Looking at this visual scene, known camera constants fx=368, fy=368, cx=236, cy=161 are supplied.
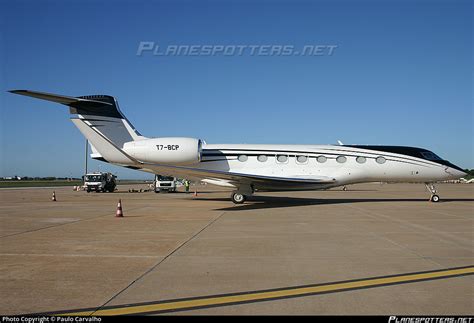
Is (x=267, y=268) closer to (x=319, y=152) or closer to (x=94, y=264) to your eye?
(x=94, y=264)

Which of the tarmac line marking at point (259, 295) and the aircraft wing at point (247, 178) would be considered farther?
the aircraft wing at point (247, 178)

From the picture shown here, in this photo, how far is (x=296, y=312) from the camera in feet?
12.2

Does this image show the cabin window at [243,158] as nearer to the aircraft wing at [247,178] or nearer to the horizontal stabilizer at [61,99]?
the aircraft wing at [247,178]

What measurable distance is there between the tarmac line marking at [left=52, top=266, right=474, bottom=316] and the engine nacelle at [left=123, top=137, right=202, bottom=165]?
12780 millimetres

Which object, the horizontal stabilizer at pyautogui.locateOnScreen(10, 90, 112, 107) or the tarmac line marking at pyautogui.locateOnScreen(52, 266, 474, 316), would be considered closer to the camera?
the tarmac line marking at pyautogui.locateOnScreen(52, 266, 474, 316)

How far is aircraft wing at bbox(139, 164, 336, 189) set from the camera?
16172 mm

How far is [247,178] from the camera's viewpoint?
1652 cm

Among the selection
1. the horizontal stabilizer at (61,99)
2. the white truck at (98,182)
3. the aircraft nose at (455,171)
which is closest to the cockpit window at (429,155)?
the aircraft nose at (455,171)

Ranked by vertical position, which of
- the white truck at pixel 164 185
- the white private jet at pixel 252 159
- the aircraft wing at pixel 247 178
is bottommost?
the white truck at pixel 164 185

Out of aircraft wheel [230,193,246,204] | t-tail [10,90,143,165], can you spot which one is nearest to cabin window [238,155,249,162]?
aircraft wheel [230,193,246,204]

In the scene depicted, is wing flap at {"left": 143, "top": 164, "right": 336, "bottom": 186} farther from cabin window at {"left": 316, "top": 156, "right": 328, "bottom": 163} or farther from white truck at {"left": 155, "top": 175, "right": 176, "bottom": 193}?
white truck at {"left": 155, "top": 175, "right": 176, "bottom": 193}

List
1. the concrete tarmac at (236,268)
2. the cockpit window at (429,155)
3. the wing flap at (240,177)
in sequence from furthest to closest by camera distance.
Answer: the cockpit window at (429,155)
the wing flap at (240,177)
the concrete tarmac at (236,268)

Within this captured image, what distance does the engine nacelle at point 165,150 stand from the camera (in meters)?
16.5

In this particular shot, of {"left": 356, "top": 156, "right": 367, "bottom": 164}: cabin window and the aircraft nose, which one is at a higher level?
{"left": 356, "top": 156, "right": 367, "bottom": 164}: cabin window
